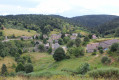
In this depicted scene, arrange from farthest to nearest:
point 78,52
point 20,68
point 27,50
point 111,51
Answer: point 27,50 < point 78,52 < point 111,51 < point 20,68

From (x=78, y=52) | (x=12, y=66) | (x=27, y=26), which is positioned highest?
(x=27, y=26)

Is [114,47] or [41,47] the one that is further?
[41,47]

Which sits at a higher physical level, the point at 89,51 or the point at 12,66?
the point at 89,51

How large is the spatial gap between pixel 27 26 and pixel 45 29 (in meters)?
16.2

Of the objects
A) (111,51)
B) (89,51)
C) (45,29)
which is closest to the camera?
(111,51)

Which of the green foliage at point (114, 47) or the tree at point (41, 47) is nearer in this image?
the green foliage at point (114, 47)

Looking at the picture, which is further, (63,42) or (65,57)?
(63,42)

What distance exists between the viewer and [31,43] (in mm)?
47031

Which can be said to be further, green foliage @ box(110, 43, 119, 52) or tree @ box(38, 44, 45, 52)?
tree @ box(38, 44, 45, 52)

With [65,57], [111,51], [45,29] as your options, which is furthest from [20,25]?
Answer: [111,51]

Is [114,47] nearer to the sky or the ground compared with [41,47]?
nearer to the sky

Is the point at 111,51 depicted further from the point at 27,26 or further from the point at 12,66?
the point at 27,26

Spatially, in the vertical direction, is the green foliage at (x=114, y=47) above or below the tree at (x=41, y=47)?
above

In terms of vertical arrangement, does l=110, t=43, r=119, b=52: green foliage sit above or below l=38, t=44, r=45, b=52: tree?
above
